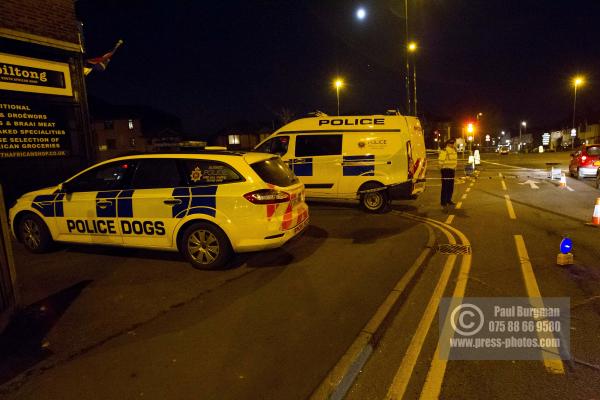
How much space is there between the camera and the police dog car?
219 inches

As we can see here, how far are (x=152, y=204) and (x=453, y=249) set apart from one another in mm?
4871

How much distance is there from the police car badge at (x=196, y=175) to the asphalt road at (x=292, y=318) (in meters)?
1.35

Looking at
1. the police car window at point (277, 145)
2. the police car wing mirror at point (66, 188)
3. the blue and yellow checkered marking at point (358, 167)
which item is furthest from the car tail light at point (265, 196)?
the police car window at point (277, 145)

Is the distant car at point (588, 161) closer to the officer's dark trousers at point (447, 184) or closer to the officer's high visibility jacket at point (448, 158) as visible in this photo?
the officer's high visibility jacket at point (448, 158)

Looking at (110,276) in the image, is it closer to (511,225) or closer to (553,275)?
(553,275)

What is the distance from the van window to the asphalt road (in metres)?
3.17

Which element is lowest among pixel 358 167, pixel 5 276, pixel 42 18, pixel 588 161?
pixel 5 276

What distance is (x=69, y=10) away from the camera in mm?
10180

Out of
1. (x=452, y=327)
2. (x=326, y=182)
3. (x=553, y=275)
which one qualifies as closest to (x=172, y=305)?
(x=452, y=327)

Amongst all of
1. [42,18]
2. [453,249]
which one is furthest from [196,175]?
[42,18]

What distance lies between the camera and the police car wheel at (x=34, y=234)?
6758 mm

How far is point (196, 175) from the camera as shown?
5.86 m

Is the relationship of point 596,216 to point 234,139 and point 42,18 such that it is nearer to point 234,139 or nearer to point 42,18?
point 42,18

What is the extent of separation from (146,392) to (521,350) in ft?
10.3
